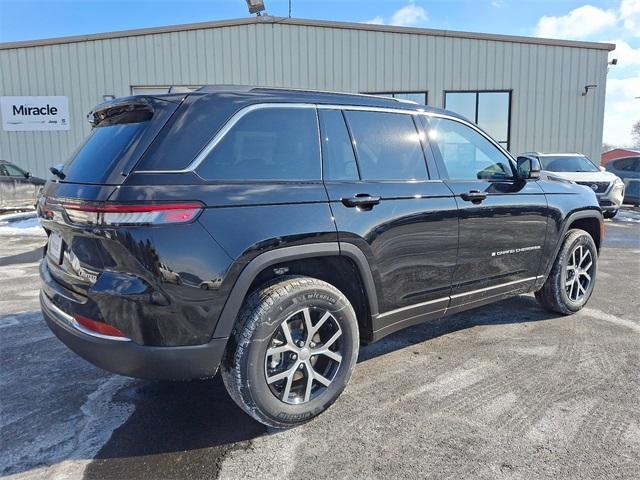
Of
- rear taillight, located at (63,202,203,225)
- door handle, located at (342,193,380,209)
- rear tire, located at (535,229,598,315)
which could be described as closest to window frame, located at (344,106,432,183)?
door handle, located at (342,193,380,209)

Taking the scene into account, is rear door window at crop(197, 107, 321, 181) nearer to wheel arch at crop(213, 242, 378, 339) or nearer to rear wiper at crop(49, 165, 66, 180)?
wheel arch at crop(213, 242, 378, 339)

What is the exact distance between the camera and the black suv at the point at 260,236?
2.18 metres

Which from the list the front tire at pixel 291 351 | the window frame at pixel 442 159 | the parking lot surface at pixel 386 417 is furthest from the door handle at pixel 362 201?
the parking lot surface at pixel 386 417

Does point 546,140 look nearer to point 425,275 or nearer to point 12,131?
point 425,275

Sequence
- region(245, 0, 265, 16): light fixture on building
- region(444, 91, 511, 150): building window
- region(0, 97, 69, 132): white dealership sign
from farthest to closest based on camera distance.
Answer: region(245, 0, 265, 16): light fixture on building < region(444, 91, 511, 150): building window < region(0, 97, 69, 132): white dealership sign

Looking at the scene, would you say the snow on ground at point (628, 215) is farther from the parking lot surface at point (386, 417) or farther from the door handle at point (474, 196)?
the door handle at point (474, 196)

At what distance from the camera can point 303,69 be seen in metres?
14.8

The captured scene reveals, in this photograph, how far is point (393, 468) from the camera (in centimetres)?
227

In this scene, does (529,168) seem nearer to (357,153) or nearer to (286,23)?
(357,153)

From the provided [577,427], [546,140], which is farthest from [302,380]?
[546,140]

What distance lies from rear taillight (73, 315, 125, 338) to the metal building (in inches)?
526

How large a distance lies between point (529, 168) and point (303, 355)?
2.46m

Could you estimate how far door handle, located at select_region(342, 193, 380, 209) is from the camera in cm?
274

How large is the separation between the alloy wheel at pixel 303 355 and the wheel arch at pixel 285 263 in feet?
0.90
